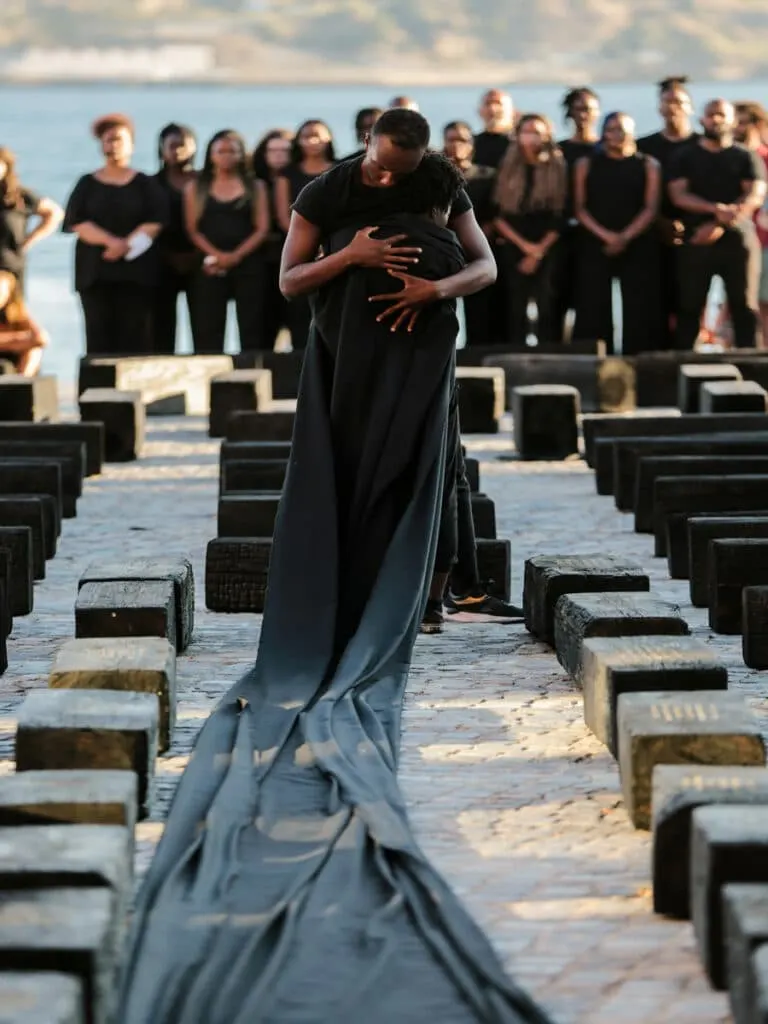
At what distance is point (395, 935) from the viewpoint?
4867 mm

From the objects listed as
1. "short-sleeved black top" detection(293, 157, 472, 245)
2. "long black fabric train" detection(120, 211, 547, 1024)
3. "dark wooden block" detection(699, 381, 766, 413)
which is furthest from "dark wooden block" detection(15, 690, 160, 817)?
"dark wooden block" detection(699, 381, 766, 413)

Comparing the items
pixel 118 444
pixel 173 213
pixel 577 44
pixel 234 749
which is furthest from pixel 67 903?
pixel 577 44

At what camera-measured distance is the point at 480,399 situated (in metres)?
14.5

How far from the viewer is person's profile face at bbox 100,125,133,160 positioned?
15.1 metres

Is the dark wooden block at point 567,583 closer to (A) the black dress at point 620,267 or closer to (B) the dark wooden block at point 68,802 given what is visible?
(B) the dark wooden block at point 68,802

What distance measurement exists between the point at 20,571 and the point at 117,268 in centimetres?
676

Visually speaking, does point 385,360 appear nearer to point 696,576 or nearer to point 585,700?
point 585,700

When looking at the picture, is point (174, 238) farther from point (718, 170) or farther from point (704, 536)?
point (704, 536)

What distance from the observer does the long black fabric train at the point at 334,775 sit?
4.60 metres

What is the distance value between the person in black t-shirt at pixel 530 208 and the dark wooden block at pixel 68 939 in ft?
35.6

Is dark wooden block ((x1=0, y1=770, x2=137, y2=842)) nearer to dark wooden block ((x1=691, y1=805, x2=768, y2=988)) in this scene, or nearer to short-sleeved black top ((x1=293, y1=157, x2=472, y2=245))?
dark wooden block ((x1=691, y1=805, x2=768, y2=988))

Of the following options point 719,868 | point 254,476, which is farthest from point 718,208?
point 719,868

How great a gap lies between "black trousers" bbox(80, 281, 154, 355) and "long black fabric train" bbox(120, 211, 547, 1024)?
827 centimetres

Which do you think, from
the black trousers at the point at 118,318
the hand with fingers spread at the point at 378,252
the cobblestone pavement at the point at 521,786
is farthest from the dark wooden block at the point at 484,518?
the black trousers at the point at 118,318
